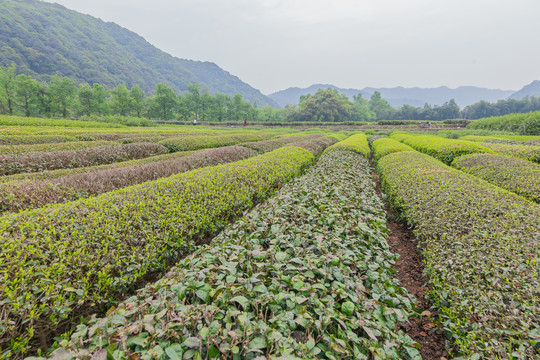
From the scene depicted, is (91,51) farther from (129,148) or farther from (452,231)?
(452,231)

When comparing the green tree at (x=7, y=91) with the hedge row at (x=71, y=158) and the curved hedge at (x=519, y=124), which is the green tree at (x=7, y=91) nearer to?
the hedge row at (x=71, y=158)

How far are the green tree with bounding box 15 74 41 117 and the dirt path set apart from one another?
59.4 m

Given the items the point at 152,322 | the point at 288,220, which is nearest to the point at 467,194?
the point at 288,220

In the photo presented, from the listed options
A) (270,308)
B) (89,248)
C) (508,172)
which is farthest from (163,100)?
(270,308)

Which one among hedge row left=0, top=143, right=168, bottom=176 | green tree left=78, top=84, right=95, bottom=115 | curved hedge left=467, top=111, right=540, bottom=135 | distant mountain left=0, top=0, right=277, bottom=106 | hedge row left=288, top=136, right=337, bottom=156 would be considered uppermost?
distant mountain left=0, top=0, right=277, bottom=106

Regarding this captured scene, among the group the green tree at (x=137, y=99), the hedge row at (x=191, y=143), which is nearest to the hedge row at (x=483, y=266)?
the hedge row at (x=191, y=143)

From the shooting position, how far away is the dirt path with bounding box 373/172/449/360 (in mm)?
2508

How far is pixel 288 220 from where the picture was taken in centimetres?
324

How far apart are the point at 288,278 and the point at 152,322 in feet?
3.41

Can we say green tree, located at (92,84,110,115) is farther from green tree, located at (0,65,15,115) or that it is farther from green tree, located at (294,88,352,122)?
green tree, located at (294,88,352,122)

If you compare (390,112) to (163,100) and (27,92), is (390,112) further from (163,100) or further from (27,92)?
(27,92)

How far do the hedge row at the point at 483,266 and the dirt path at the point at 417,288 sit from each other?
0.37 metres

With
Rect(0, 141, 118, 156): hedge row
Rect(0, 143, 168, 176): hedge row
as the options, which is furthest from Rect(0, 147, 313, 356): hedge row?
Rect(0, 141, 118, 156): hedge row

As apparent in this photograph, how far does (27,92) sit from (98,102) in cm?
1008
